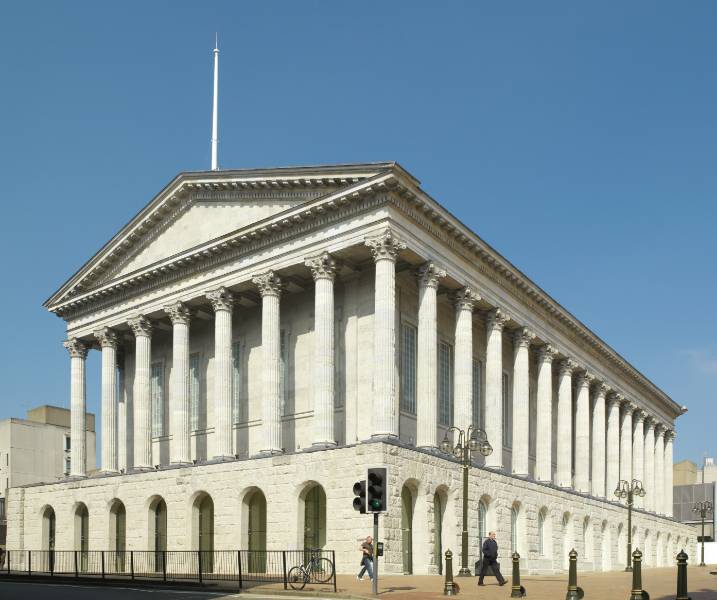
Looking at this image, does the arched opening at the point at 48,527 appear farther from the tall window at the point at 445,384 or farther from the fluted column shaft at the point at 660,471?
the fluted column shaft at the point at 660,471

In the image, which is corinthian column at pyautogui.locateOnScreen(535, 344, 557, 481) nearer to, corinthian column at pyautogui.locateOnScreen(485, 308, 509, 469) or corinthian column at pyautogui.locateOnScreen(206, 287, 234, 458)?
corinthian column at pyautogui.locateOnScreen(485, 308, 509, 469)

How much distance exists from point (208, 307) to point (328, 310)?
1083 centimetres

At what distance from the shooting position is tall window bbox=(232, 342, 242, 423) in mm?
49031

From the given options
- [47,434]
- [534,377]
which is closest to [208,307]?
[534,377]

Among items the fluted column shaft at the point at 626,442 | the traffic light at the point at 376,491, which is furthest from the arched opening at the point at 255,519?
the fluted column shaft at the point at 626,442

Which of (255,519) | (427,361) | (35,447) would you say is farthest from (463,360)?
(35,447)

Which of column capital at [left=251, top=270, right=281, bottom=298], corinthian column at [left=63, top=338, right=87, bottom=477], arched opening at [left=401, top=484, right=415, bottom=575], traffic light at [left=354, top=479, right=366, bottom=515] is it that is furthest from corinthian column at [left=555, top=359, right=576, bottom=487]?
traffic light at [left=354, top=479, right=366, bottom=515]

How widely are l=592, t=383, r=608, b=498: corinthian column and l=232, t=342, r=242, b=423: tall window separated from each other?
28.2m

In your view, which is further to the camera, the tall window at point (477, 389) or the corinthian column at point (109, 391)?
the corinthian column at point (109, 391)

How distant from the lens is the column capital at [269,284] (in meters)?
44.4

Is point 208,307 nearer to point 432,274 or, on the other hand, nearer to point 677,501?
point 432,274

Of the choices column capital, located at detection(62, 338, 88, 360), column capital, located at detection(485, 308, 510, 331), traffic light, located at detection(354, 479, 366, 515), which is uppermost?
column capital, located at detection(485, 308, 510, 331)

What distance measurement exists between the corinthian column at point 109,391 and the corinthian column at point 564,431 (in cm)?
2661

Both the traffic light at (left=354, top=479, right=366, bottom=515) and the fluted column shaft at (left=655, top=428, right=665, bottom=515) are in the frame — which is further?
the fluted column shaft at (left=655, top=428, right=665, bottom=515)
